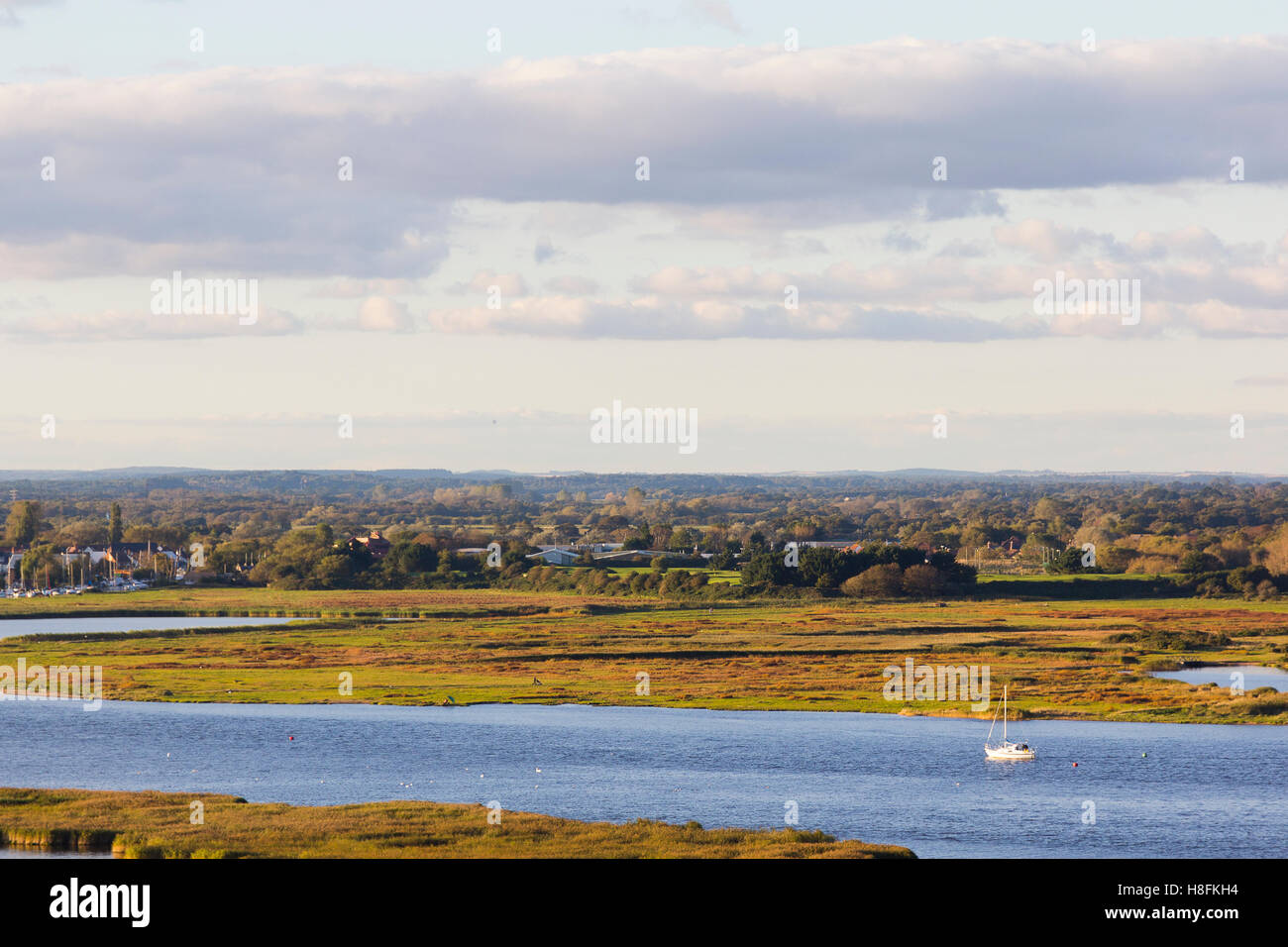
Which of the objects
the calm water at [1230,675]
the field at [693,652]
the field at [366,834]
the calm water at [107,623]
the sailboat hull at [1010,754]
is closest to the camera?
Result: the field at [366,834]

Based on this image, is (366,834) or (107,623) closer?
(366,834)

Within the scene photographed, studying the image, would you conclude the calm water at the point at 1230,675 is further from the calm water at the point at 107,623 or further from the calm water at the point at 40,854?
the calm water at the point at 107,623

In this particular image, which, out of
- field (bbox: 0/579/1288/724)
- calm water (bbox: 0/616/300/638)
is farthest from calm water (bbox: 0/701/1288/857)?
calm water (bbox: 0/616/300/638)

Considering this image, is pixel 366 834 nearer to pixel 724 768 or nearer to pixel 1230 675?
pixel 724 768

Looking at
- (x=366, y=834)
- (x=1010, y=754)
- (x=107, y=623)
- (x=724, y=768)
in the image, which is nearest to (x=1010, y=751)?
(x=1010, y=754)

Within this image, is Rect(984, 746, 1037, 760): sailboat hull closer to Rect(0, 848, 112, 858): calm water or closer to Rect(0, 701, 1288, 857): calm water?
Rect(0, 701, 1288, 857): calm water

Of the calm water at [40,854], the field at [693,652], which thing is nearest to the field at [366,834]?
the calm water at [40,854]
